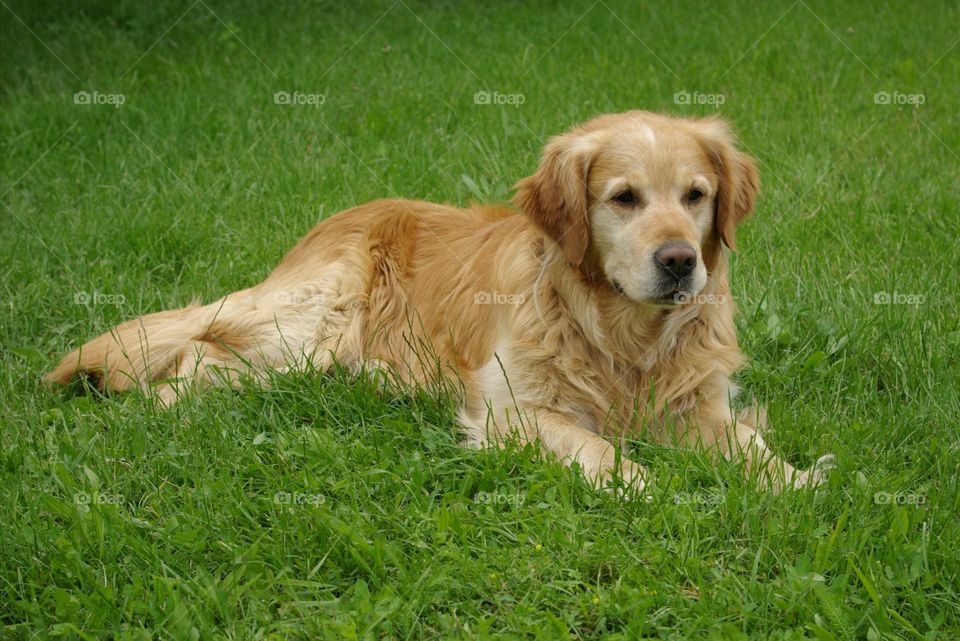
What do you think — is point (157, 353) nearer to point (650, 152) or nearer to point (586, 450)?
point (586, 450)

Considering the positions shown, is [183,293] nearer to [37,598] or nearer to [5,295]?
[5,295]

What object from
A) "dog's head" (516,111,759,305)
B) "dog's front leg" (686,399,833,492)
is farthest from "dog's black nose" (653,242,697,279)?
"dog's front leg" (686,399,833,492)

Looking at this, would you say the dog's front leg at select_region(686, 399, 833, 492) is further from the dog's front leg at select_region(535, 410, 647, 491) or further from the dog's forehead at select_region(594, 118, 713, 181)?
the dog's forehead at select_region(594, 118, 713, 181)

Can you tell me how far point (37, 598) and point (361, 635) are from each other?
0.95 m

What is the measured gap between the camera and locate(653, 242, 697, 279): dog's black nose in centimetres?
344

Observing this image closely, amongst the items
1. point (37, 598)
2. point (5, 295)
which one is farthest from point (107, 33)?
point (37, 598)

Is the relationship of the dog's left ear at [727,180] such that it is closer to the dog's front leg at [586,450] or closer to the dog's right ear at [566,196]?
the dog's right ear at [566,196]

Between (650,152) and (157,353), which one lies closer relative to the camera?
(650,152)

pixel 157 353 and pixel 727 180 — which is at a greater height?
pixel 727 180

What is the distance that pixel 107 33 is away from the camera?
9.43 metres

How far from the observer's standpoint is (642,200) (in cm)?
366

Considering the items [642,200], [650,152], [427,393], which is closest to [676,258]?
A: [642,200]

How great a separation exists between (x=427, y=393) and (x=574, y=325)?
0.63m

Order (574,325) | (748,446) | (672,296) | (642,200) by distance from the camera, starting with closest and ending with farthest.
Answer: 1. (748,446)
2. (672,296)
3. (642,200)
4. (574,325)
